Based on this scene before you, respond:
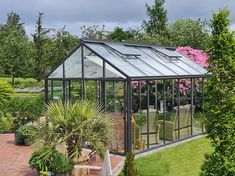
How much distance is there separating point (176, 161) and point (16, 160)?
4720mm

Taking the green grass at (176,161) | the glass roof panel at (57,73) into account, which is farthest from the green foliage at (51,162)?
the glass roof panel at (57,73)

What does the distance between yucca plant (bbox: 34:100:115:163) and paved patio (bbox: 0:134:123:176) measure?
117 cm

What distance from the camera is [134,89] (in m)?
12.9

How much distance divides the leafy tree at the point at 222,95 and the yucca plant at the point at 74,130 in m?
3.54

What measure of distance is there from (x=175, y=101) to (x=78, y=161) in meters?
5.12

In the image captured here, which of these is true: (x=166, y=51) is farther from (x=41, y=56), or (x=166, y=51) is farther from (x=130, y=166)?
(x=41, y=56)

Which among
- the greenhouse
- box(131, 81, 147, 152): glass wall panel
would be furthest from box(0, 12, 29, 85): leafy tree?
box(131, 81, 147, 152): glass wall panel

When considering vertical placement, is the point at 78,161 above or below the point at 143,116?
below

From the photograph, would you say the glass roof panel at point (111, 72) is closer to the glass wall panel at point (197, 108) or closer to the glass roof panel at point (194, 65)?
the glass wall panel at point (197, 108)

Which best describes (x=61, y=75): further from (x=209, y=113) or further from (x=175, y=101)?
(x=209, y=113)

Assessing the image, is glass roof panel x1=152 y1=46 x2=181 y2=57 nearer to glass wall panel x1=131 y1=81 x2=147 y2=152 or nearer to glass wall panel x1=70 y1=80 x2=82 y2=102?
glass wall panel x1=131 y1=81 x2=147 y2=152

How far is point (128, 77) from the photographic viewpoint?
1144 centimetres

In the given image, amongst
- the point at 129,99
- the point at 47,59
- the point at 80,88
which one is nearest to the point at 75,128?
the point at 129,99

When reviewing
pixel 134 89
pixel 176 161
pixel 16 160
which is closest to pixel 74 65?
pixel 134 89
